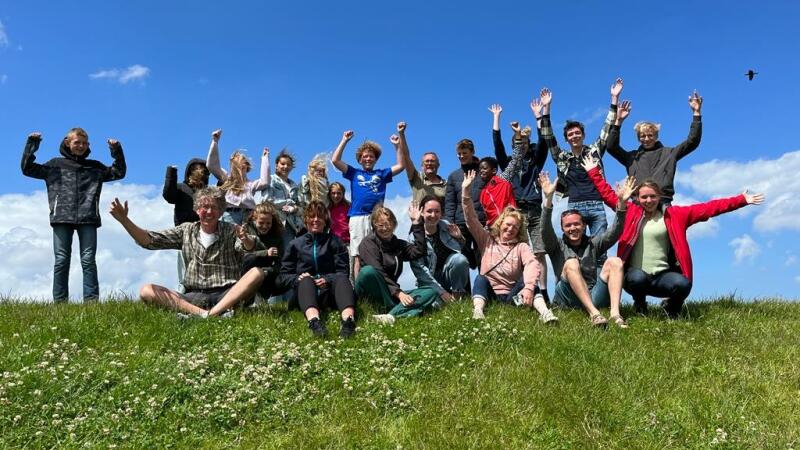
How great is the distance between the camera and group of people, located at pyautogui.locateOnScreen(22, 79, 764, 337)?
11.1 m

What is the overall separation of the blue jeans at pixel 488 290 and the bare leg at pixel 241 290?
3993 mm

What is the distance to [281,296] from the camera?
494 inches

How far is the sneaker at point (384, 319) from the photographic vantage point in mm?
10336

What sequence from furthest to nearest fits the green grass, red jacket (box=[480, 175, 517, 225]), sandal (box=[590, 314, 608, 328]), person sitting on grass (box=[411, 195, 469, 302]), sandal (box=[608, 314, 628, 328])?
red jacket (box=[480, 175, 517, 225]) < person sitting on grass (box=[411, 195, 469, 302]) < sandal (box=[608, 314, 628, 328]) < sandal (box=[590, 314, 608, 328]) < the green grass

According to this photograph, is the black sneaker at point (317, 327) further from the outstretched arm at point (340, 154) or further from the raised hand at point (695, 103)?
the raised hand at point (695, 103)

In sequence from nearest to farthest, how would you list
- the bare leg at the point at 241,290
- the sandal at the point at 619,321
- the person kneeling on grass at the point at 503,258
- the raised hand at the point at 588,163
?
the sandal at the point at 619,321 < the bare leg at the point at 241,290 < the person kneeling on grass at the point at 503,258 < the raised hand at the point at 588,163

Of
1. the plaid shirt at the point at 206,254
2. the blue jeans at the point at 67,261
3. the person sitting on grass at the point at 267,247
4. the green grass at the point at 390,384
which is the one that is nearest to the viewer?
the green grass at the point at 390,384

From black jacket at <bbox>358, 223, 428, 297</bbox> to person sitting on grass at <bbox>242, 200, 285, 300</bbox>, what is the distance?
1.69 m

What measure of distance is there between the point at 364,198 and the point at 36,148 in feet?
24.3

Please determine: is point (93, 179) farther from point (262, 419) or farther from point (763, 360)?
point (763, 360)

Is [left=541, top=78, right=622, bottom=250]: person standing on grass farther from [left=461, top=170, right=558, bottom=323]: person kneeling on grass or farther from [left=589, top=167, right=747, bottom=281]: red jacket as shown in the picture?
[left=461, top=170, right=558, bottom=323]: person kneeling on grass

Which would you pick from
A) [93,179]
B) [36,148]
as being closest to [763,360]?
[93,179]

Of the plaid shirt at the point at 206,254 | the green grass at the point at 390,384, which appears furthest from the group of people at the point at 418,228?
the green grass at the point at 390,384

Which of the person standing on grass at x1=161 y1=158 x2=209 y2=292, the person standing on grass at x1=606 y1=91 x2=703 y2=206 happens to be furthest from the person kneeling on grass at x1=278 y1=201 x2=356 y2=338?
the person standing on grass at x1=606 y1=91 x2=703 y2=206
